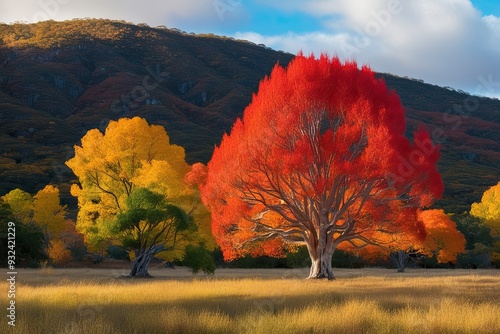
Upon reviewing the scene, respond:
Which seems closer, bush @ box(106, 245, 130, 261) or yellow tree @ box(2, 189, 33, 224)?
yellow tree @ box(2, 189, 33, 224)

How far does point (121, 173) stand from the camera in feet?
121

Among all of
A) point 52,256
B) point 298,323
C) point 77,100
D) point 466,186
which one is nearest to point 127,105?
point 77,100

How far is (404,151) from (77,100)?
177 m

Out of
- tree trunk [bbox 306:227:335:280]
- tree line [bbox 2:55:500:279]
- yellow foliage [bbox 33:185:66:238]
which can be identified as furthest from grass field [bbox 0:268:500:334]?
yellow foliage [bbox 33:185:66:238]

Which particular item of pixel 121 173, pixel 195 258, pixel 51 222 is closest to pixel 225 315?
pixel 195 258

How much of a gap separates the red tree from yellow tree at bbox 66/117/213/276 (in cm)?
704

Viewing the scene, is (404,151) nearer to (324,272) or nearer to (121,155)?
(324,272)

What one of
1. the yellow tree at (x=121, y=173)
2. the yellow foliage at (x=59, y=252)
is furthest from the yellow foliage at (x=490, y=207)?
the yellow foliage at (x=59, y=252)

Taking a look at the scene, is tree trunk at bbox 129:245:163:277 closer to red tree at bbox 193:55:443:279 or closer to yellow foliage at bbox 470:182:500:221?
red tree at bbox 193:55:443:279

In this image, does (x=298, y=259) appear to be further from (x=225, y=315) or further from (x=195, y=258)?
(x=225, y=315)

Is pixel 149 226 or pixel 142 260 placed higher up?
pixel 149 226

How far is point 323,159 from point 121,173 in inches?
640

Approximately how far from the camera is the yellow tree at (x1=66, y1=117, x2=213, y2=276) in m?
36.5

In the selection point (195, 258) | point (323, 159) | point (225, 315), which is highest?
Result: point (323, 159)
